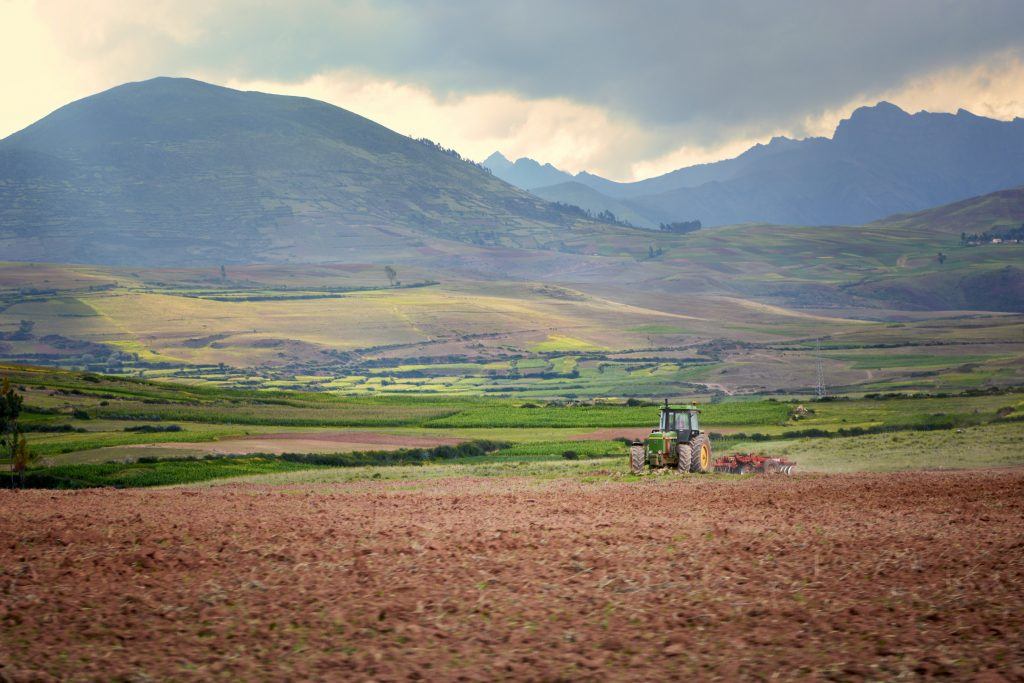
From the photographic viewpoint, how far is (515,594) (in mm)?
16859

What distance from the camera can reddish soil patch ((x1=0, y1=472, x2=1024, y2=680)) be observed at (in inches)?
533

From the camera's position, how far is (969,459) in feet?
156

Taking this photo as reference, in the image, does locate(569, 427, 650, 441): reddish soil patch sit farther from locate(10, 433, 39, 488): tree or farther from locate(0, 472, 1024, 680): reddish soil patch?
locate(0, 472, 1024, 680): reddish soil patch

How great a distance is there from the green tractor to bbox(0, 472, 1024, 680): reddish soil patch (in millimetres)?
15539

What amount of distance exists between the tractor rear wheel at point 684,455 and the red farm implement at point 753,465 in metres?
4.63

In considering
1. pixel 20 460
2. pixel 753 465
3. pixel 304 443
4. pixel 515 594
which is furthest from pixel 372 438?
pixel 515 594

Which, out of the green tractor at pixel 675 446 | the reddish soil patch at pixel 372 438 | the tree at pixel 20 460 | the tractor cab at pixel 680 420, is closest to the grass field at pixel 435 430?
the reddish soil patch at pixel 372 438

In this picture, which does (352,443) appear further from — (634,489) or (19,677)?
(19,677)

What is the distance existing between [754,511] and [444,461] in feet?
136

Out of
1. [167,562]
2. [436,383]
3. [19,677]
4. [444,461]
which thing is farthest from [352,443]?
[436,383]

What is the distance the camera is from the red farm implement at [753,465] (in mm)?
45438

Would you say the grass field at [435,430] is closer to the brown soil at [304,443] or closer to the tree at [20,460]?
the brown soil at [304,443]

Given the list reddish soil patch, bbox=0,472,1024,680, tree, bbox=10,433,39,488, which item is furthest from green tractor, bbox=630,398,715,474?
tree, bbox=10,433,39,488

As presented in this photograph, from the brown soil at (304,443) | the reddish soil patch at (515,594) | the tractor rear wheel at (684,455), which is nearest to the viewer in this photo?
the reddish soil patch at (515,594)
